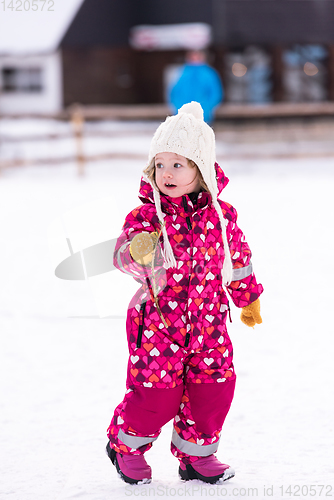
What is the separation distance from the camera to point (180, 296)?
2.02 metres

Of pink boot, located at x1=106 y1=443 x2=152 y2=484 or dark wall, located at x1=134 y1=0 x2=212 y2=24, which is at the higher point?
dark wall, located at x1=134 y1=0 x2=212 y2=24

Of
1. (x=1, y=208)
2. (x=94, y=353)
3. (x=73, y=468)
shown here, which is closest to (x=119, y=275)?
(x=73, y=468)

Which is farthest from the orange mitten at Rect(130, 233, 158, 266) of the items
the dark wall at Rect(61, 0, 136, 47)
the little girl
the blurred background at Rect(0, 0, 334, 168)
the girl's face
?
the dark wall at Rect(61, 0, 136, 47)

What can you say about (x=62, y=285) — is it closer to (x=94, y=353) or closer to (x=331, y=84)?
(x=94, y=353)

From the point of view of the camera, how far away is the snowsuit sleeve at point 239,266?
6.91 feet

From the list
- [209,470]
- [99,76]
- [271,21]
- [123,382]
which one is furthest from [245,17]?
[209,470]

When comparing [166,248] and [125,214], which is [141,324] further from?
[125,214]

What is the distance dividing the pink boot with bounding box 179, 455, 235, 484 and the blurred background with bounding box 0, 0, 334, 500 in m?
0.05

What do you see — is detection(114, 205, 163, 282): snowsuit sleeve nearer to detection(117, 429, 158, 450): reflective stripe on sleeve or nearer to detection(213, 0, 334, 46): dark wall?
detection(117, 429, 158, 450): reflective stripe on sleeve

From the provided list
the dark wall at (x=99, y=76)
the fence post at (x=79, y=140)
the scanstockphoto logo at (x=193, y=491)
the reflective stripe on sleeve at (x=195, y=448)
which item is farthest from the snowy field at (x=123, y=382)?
the dark wall at (x=99, y=76)

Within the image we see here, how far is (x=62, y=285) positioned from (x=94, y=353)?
1580 millimetres

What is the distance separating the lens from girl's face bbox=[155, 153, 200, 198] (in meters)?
2.02

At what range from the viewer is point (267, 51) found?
15.9 metres

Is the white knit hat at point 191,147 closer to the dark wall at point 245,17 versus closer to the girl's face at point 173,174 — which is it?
the girl's face at point 173,174
